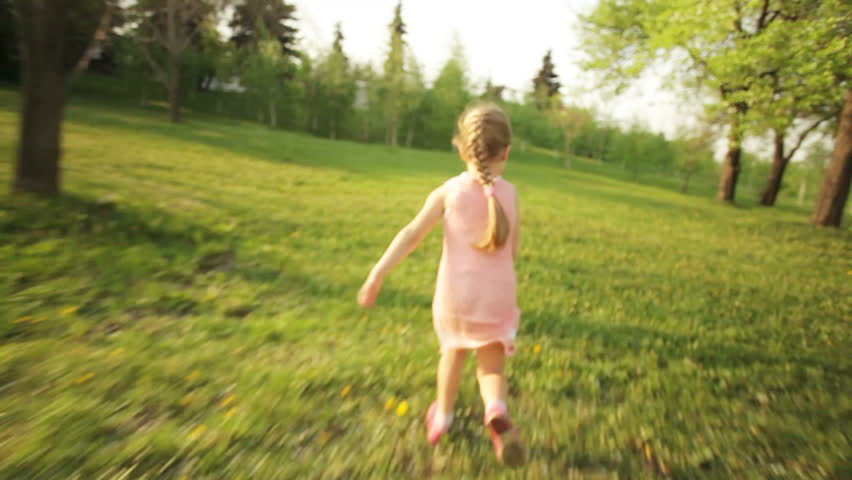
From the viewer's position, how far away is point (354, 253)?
6836 millimetres

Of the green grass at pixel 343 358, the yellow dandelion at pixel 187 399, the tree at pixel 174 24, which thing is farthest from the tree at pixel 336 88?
the yellow dandelion at pixel 187 399

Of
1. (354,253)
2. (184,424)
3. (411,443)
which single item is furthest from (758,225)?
(184,424)

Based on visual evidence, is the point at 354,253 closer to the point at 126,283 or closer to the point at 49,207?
the point at 126,283

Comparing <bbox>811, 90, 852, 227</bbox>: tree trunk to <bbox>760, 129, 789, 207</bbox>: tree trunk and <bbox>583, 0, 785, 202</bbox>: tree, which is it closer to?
<bbox>583, 0, 785, 202</bbox>: tree

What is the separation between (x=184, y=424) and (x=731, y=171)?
94.8 ft

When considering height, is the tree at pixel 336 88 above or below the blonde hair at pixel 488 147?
above

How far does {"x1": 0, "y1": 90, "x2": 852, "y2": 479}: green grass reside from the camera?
8.35 feet

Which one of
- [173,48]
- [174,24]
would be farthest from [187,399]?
[174,24]

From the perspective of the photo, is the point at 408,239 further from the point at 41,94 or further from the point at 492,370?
the point at 41,94

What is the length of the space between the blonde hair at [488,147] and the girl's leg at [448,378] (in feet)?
2.24

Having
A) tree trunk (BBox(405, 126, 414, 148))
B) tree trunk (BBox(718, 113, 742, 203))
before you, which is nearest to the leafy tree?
tree trunk (BBox(405, 126, 414, 148))

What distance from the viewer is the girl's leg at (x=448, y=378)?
251cm

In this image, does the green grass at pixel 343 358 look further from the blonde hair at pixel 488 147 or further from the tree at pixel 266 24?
the tree at pixel 266 24

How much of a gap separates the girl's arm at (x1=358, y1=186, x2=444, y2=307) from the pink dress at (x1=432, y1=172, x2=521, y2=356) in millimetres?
69
